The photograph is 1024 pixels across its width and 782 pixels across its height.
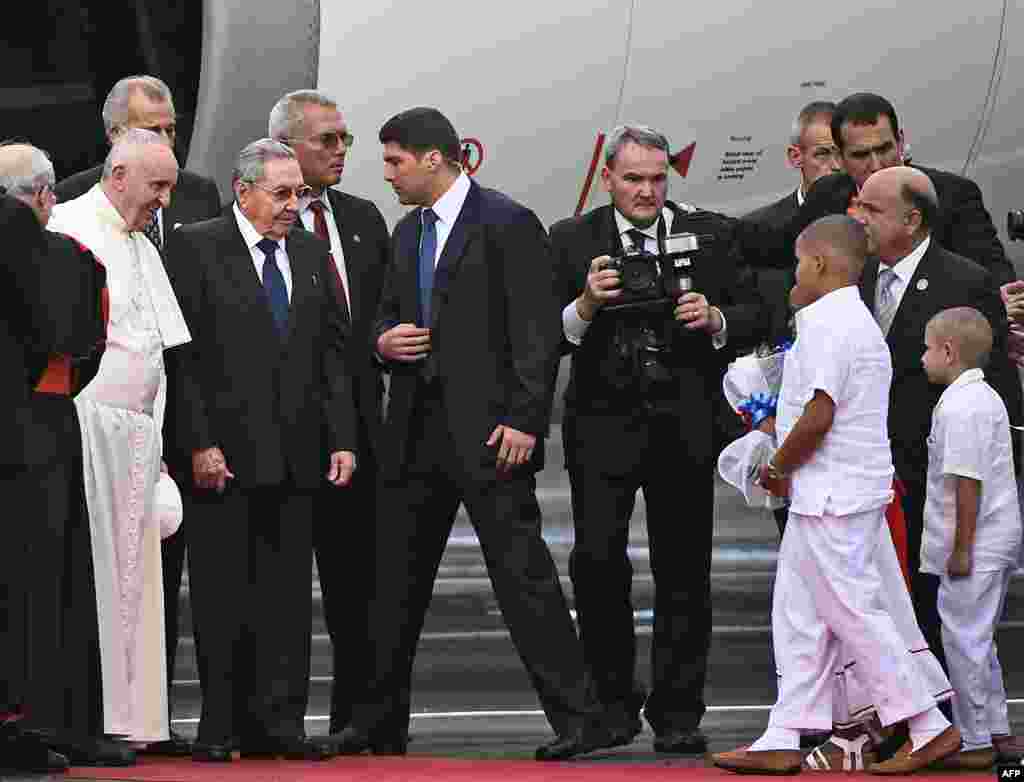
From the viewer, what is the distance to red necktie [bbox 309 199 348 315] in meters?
8.20

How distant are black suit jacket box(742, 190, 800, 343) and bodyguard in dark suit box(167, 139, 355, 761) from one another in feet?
4.91

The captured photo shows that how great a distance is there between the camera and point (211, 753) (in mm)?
7531

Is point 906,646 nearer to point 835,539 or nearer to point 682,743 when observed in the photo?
point 835,539

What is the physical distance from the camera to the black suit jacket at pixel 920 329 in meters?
7.74

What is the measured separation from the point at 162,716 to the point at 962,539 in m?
2.26

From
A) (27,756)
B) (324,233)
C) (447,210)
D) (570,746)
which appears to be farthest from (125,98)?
(570,746)

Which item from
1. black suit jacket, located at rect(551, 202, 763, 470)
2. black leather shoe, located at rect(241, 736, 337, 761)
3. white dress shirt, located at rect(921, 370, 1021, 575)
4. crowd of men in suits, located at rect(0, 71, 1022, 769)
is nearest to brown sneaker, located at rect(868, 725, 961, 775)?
white dress shirt, located at rect(921, 370, 1021, 575)

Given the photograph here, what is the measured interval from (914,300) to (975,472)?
22.2 inches

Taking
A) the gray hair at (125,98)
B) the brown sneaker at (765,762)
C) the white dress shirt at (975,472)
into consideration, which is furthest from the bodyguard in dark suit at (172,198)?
the white dress shirt at (975,472)

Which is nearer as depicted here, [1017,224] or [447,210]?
[447,210]

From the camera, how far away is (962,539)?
24.6 feet

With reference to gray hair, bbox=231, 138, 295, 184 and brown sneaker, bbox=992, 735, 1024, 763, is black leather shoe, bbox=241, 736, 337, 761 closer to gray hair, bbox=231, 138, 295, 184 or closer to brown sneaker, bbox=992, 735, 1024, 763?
gray hair, bbox=231, 138, 295, 184

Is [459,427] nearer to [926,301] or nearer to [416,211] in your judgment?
[416,211]

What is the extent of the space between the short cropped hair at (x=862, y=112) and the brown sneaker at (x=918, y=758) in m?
1.99
